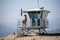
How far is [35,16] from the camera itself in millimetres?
24016

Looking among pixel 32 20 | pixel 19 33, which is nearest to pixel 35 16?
pixel 32 20

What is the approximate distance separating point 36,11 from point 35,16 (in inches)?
29.5

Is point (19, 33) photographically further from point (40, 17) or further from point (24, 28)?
point (40, 17)

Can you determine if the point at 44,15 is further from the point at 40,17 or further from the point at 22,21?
the point at 22,21

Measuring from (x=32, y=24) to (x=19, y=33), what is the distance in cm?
239

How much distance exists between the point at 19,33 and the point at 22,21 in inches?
77.1

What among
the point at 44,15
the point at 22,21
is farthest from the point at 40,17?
the point at 22,21

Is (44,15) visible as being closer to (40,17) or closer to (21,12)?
(40,17)

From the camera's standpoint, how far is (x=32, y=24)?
2309cm

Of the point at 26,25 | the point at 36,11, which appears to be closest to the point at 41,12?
the point at 36,11

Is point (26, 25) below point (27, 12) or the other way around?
below

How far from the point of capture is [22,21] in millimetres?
23281

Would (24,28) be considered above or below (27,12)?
below

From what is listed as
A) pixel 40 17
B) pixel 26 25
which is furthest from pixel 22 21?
pixel 40 17
